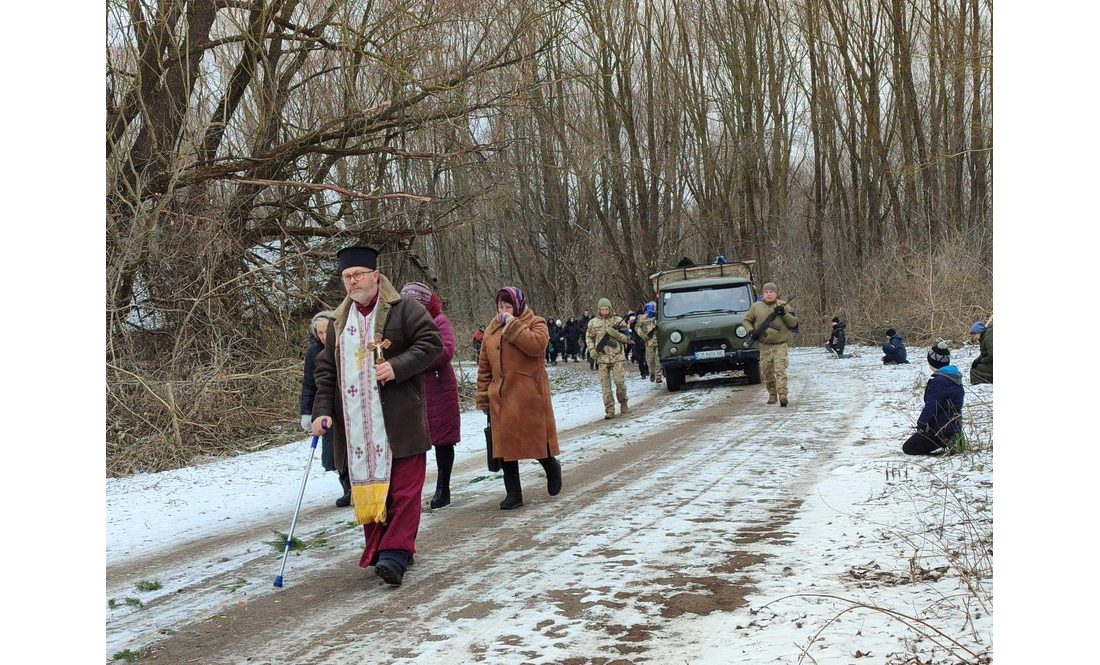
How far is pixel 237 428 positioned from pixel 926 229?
75.6 feet

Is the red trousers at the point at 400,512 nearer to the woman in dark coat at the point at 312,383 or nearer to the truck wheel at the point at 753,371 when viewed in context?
the woman in dark coat at the point at 312,383

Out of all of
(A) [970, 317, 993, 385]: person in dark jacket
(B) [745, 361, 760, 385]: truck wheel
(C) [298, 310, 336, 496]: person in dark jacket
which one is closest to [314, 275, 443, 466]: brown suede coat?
(C) [298, 310, 336, 496]: person in dark jacket

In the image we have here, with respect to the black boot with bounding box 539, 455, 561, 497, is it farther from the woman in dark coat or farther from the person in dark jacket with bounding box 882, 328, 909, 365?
the person in dark jacket with bounding box 882, 328, 909, 365

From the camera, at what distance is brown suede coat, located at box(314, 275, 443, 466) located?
5590 millimetres

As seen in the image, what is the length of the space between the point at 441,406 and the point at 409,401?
2218 mm

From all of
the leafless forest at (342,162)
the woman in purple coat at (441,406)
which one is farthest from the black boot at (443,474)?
the leafless forest at (342,162)

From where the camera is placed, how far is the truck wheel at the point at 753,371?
58.3 ft

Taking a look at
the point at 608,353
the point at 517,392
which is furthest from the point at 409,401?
the point at 608,353

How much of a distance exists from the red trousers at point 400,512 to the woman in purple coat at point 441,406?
2.09 meters

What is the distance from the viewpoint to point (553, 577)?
5.35m

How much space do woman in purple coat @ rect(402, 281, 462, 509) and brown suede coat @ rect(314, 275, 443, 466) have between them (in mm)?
1848

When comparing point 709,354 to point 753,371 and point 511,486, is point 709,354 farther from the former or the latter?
point 511,486

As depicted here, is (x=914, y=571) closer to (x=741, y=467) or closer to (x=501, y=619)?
(x=501, y=619)
